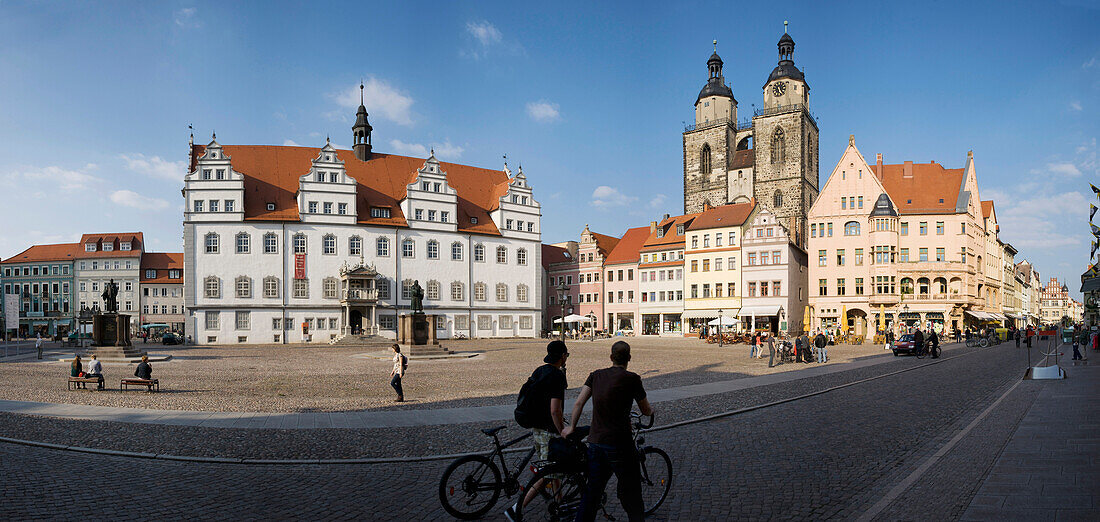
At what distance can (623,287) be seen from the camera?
75.1 metres

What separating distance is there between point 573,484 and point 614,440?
4.13ft

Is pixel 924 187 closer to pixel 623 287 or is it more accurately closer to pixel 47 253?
pixel 623 287

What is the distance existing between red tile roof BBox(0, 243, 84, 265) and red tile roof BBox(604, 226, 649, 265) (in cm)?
7466

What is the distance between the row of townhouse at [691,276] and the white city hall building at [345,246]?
9.37 m

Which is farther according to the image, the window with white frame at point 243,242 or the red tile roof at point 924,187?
the red tile roof at point 924,187

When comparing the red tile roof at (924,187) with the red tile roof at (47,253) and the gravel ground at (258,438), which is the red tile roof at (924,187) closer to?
the gravel ground at (258,438)

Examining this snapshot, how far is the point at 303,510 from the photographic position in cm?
710

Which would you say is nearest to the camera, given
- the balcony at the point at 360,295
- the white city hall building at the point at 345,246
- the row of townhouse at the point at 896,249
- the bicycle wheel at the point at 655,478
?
the bicycle wheel at the point at 655,478

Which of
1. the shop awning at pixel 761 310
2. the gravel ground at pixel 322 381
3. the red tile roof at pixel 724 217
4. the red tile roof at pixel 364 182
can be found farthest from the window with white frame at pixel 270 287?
the shop awning at pixel 761 310

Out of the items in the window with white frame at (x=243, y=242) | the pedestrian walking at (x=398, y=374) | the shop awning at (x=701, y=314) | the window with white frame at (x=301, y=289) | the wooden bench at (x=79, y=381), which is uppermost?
the window with white frame at (x=243, y=242)

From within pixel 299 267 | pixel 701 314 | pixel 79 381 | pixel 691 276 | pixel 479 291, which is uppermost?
pixel 299 267

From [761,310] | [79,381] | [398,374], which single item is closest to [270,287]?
[79,381]

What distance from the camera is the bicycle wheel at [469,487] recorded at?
6707 millimetres

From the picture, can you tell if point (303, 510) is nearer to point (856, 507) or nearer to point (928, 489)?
point (856, 507)
